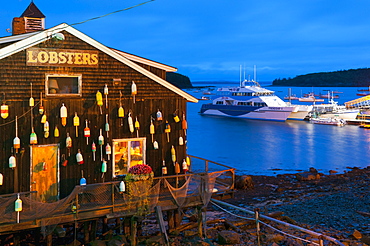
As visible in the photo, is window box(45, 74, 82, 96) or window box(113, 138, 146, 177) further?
window box(113, 138, 146, 177)

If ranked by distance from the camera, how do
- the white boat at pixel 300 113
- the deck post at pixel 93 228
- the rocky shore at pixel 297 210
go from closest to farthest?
the deck post at pixel 93 228
the rocky shore at pixel 297 210
the white boat at pixel 300 113

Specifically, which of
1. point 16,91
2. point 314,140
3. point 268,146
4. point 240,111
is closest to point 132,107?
point 16,91

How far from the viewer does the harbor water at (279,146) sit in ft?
130

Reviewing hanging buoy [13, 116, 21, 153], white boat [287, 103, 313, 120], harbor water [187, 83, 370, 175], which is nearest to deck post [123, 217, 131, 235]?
hanging buoy [13, 116, 21, 153]

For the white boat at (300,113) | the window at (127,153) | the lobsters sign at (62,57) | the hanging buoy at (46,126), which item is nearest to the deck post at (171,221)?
the window at (127,153)

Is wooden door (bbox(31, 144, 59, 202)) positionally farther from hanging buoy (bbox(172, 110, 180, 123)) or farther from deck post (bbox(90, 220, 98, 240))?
hanging buoy (bbox(172, 110, 180, 123))

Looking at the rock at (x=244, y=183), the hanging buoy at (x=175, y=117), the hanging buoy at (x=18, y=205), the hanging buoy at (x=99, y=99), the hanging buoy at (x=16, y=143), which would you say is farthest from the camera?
the rock at (x=244, y=183)

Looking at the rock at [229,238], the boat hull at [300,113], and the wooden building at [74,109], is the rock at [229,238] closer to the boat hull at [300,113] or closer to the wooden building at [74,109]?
the wooden building at [74,109]

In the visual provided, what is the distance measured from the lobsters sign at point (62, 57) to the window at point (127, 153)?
9.56 feet

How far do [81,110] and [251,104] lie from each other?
74356 millimetres

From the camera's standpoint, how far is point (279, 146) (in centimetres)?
5272

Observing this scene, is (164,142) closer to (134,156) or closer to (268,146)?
(134,156)

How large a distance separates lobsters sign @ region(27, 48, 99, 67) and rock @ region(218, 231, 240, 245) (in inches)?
297

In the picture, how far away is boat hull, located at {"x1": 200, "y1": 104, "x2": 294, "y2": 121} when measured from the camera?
8121 cm
